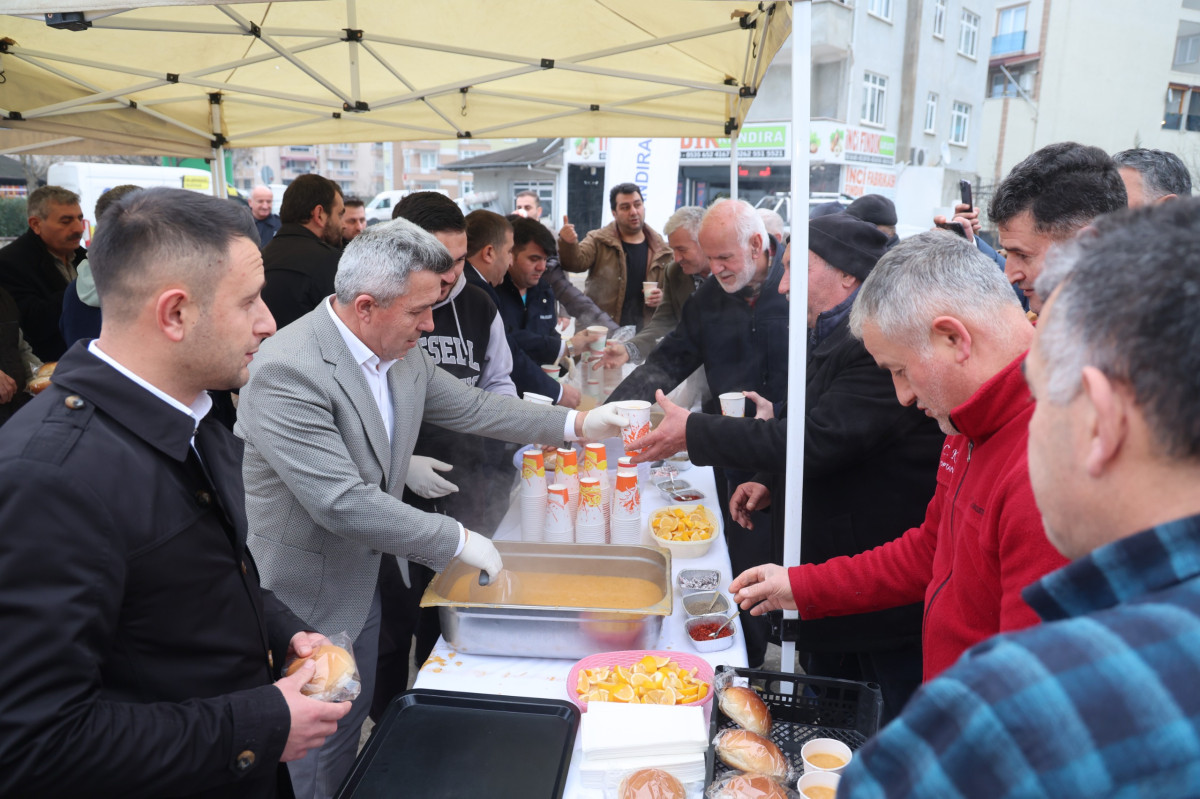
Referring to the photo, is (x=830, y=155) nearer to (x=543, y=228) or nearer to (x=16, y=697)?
(x=543, y=228)

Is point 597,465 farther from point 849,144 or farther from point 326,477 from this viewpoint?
point 849,144

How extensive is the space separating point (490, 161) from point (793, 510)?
2353cm

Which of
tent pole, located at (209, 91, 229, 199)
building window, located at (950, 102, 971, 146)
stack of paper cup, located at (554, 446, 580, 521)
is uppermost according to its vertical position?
building window, located at (950, 102, 971, 146)

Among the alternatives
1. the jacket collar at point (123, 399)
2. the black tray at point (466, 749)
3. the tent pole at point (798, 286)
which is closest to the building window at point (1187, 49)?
the tent pole at point (798, 286)

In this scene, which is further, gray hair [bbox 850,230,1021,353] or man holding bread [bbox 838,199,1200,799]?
gray hair [bbox 850,230,1021,353]

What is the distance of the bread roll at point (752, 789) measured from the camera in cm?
144

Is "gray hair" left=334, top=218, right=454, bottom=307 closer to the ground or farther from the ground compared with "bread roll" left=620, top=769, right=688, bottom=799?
farther from the ground

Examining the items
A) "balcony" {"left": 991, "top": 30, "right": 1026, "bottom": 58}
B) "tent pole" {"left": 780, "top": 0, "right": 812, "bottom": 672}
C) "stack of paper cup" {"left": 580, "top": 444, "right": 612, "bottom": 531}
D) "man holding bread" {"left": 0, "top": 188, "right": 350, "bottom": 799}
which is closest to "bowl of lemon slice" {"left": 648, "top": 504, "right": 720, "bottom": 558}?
"stack of paper cup" {"left": 580, "top": 444, "right": 612, "bottom": 531}

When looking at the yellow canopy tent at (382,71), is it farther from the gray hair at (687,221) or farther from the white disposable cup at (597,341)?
the white disposable cup at (597,341)

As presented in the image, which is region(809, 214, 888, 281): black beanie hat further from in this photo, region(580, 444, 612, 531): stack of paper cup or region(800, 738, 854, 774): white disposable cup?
region(800, 738, 854, 774): white disposable cup

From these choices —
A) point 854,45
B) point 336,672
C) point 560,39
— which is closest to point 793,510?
point 336,672

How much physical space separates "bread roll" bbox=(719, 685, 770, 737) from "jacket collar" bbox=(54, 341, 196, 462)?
1252 millimetres

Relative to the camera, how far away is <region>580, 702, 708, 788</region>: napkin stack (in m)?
1.57

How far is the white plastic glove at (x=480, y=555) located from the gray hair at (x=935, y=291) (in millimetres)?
1217
